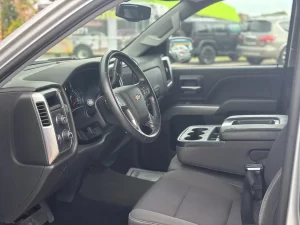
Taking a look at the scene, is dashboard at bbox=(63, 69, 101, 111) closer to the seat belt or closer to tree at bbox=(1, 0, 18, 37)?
the seat belt

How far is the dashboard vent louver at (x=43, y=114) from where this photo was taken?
1657 millimetres

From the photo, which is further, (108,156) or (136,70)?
(108,156)

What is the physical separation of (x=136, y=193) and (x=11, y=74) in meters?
1.38

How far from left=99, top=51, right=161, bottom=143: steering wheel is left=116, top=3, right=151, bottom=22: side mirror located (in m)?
0.31

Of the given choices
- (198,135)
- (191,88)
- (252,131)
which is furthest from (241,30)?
(252,131)

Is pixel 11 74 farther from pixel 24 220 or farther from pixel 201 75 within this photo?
pixel 201 75

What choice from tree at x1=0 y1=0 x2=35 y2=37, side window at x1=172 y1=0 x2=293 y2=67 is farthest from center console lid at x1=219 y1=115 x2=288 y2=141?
tree at x1=0 y1=0 x2=35 y2=37

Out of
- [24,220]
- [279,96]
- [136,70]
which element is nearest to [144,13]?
[136,70]

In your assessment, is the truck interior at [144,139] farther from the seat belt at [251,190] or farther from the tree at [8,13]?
the tree at [8,13]

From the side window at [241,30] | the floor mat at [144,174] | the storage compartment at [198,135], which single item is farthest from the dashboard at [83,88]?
the side window at [241,30]

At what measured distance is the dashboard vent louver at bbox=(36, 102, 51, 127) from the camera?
166 cm

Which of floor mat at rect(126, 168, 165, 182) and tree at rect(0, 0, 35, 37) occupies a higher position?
tree at rect(0, 0, 35, 37)

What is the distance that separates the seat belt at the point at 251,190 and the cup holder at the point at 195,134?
0.62m

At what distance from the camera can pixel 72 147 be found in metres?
1.87
